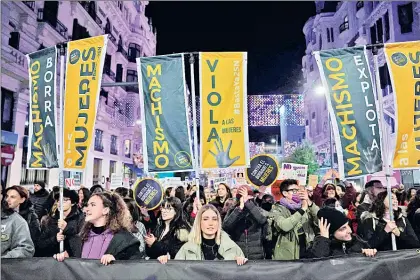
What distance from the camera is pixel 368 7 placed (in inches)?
1225

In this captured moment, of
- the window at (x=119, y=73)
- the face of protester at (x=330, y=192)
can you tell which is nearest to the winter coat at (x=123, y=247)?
the face of protester at (x=330, y=192)

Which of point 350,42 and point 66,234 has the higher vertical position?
point 350,42

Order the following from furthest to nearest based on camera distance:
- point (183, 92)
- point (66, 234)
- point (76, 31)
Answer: point (76, 31) → point (183, 92) → point (66, 234)

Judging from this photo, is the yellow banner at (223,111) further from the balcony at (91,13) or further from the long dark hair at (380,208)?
the balcony at (91,13)

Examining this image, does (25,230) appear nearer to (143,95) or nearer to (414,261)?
(143,95)

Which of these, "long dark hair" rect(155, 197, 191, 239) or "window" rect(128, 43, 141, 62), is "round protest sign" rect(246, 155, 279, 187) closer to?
"long dark hair" rect(155, 197, 191, 239)

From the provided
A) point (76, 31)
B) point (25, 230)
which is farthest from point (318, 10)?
point (25, 230)

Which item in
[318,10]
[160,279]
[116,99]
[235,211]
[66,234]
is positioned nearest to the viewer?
[160,279]

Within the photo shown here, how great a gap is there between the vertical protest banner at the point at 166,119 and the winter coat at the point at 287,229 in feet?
5.20

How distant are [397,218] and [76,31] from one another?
2570 centimetres

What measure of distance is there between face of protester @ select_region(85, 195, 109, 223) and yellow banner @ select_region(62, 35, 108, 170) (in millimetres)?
1602

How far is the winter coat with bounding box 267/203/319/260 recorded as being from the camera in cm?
527

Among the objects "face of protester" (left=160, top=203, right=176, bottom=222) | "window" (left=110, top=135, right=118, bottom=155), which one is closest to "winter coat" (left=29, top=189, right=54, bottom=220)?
"face of protester" (left=160, top=203, right=176, bottom=222)

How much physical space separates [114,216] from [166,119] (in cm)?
237
